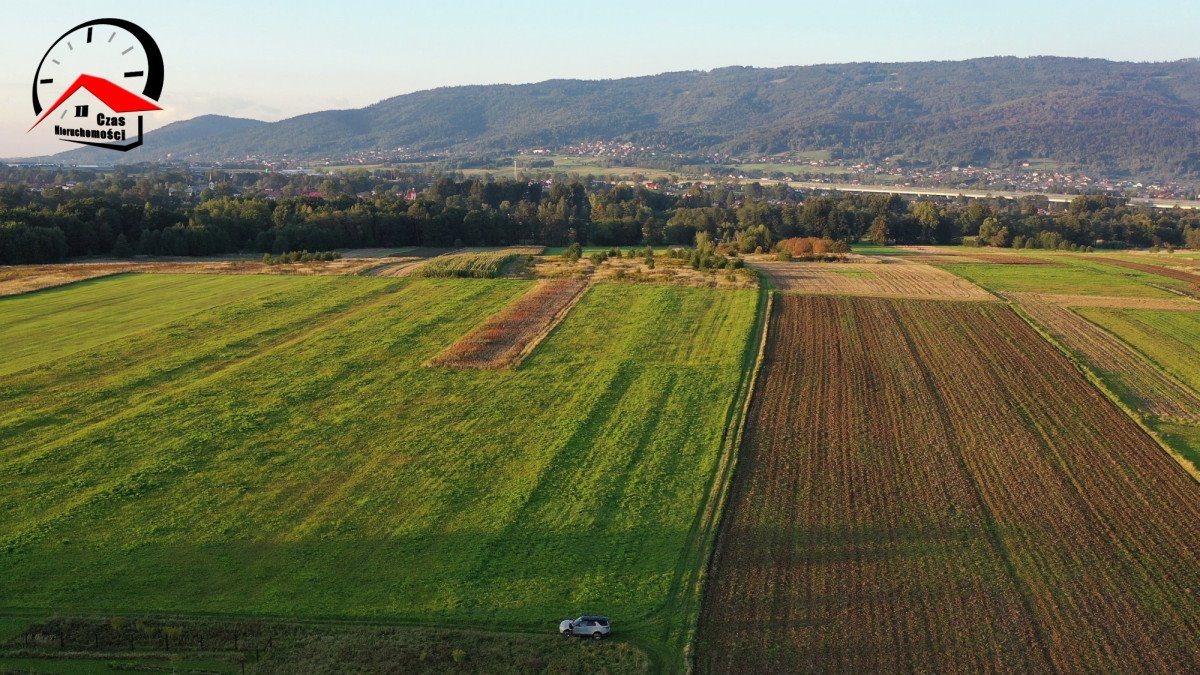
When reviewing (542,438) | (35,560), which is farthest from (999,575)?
(35,560)

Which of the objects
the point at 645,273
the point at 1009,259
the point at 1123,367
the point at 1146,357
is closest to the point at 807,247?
the point at 1009,259

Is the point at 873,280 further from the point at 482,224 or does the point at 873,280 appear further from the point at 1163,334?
the point at 482,224

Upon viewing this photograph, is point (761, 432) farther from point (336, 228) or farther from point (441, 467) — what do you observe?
point (336, 228)

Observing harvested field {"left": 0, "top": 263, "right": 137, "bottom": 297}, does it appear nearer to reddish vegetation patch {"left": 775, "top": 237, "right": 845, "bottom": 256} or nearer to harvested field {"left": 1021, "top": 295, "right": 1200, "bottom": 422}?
reddish vegetation patch {"left": 775, "top": 237, "right": 845, "bottom": 256}

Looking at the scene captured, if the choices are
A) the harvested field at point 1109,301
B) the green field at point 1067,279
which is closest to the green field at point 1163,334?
the harvested field at point 1109,301

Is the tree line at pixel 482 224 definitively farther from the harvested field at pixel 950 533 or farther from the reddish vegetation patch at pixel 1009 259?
the harvested field at pixel 950 533

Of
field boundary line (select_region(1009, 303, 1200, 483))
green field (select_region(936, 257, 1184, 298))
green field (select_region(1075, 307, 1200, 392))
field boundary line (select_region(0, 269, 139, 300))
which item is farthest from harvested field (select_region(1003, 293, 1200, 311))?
field boundary line (select_region(0, 269, 139, 300))
